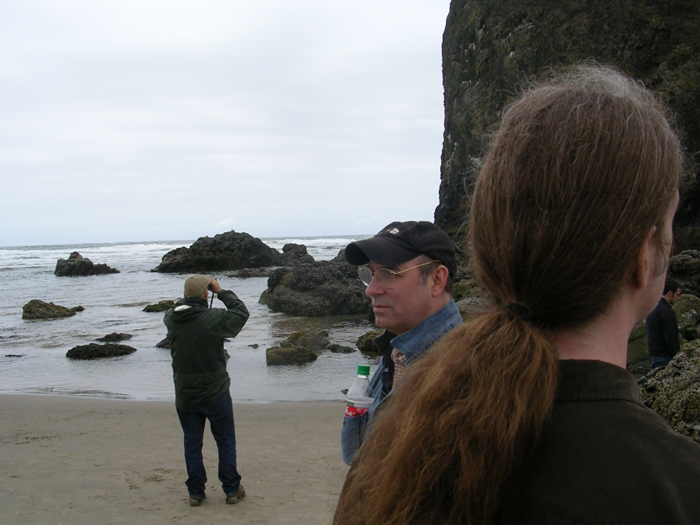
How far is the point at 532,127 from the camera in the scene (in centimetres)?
110

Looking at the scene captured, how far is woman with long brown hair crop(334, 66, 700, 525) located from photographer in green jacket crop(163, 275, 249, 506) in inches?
173

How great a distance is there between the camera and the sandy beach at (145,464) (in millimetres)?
5309

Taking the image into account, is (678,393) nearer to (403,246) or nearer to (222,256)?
(403,246)

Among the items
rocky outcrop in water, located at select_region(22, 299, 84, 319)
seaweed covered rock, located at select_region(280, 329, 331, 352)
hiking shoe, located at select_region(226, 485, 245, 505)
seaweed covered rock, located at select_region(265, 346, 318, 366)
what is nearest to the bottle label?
hiking shoe, located at select_region(226, 485, 245, 505)

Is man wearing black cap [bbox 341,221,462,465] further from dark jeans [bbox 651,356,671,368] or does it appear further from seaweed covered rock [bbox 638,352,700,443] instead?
dark jeans [bbox 651,356,671,368]

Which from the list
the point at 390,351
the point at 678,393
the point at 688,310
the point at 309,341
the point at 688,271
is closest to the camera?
the point at 390,351

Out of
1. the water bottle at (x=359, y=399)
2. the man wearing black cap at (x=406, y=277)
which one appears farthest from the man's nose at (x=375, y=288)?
the water bottle at (x=359, y=399)

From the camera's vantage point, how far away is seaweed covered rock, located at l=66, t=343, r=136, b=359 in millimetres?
13234

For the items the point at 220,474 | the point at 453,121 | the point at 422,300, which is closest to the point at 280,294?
the point at 453,121

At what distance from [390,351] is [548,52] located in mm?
20828

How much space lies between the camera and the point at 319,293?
19.9 m

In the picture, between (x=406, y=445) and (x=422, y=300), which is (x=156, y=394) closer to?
(x=422, y=300)

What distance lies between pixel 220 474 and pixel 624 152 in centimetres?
526

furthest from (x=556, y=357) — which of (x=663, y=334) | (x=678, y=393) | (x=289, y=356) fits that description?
(x=289, y=356)
